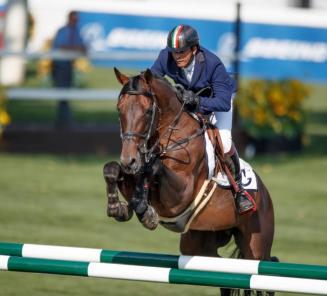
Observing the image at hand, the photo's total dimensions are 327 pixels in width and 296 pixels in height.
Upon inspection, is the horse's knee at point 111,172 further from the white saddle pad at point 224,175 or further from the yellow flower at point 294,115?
the yellow flower at point 294,115

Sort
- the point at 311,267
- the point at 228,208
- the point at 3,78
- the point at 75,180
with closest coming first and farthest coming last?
the point at 311,267, the point at 228,208, the point at 75,180, the point at 3,78

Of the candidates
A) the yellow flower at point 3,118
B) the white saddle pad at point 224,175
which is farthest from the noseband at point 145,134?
the yellow flower at point 3,118

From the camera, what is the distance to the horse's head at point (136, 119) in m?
6.71

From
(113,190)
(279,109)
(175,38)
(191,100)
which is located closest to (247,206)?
(191,100)

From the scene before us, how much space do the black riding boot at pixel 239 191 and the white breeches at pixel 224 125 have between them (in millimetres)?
75

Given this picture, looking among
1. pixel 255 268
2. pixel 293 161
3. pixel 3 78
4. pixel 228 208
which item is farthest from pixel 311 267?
pixel 3 78

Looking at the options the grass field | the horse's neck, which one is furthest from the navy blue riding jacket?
the grass field

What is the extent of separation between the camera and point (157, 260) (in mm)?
6930

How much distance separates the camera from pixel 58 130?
17156mm

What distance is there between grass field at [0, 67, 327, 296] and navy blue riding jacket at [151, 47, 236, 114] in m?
2.38

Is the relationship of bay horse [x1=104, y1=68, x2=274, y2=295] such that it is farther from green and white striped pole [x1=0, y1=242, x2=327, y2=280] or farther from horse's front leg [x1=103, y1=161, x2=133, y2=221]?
green and white striped pole [x1=0, y1=242, x2=327, y2=280]

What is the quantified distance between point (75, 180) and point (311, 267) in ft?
28.4

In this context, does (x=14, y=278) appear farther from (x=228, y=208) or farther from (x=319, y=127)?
(x=319, y=127)

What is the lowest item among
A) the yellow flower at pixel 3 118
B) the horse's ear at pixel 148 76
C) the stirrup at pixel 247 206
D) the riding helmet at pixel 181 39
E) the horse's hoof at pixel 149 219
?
the yellow flower at pixel 3 118
